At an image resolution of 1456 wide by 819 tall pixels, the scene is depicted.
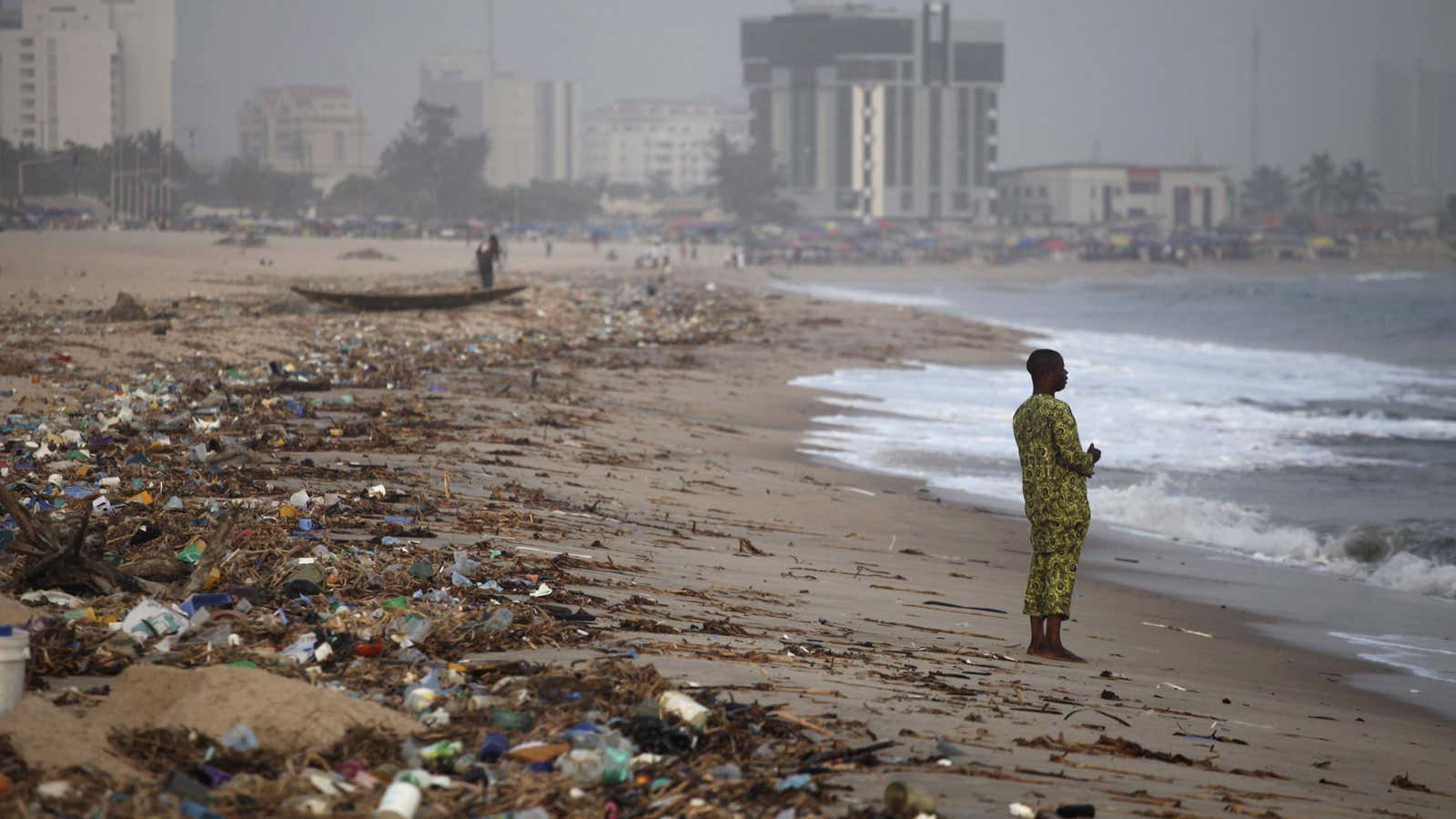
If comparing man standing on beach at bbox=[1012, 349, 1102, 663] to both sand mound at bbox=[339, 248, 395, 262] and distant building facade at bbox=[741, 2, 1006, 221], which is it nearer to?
sand mound at bbox=[339, 248, 395, 262]

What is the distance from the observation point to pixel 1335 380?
28.7 metres

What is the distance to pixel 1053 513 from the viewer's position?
6496 mm

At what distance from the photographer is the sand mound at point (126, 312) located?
21000 millimetres

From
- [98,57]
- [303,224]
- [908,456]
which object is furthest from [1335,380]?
[303,224]

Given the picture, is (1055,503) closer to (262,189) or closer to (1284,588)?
(1284,588)

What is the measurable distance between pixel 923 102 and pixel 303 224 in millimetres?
110759

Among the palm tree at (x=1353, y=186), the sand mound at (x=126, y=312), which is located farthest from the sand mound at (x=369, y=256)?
the palm tree at (x=1353, y=186)

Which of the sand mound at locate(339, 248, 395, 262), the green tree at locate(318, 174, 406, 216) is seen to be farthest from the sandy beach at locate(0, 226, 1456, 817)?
the green tree at locate(318, 174, 406, 216)

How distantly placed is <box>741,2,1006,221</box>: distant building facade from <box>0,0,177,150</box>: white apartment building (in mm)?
101048

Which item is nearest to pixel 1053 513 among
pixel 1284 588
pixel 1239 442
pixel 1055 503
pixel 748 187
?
pixel 1055 503

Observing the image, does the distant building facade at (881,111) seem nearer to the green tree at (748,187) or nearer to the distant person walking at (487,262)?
the green tree at (748,187)

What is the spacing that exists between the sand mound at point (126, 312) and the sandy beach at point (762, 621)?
1243 mm

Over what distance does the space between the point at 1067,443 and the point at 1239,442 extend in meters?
12.4

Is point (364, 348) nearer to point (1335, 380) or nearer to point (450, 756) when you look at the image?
point (450, 756)
